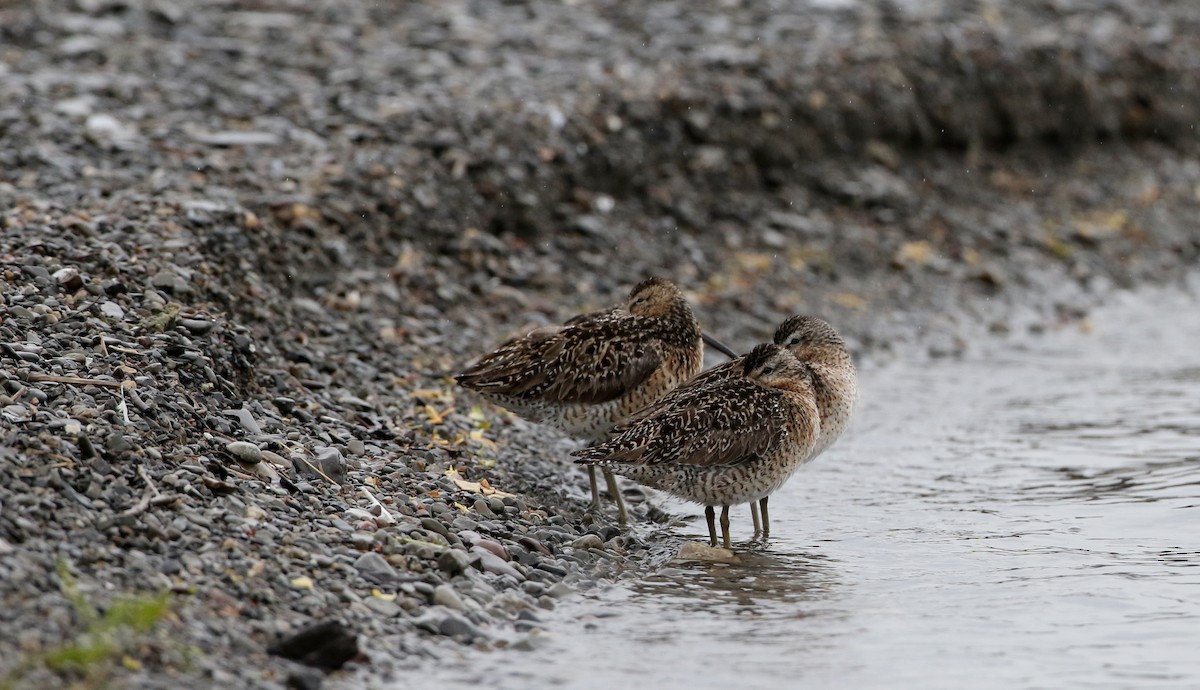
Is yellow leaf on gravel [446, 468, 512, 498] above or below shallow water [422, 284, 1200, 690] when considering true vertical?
above

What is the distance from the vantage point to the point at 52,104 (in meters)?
9.61

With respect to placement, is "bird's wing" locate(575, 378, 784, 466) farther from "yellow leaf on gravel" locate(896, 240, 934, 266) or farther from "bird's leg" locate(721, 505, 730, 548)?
"yellow leaf on gravel" locate(896, 240, 934, 266)

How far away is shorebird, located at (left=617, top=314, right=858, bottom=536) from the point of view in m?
7.31

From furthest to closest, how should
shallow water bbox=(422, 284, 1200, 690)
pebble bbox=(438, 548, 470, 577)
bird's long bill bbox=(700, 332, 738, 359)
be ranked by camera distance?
bird's long bill bbox=(700, 332, 738, 359), pebble bbox=(438, 548, 470, 577), shallow water bbox=(422, 284, 1200, 690)

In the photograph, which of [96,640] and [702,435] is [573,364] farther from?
[96,640]

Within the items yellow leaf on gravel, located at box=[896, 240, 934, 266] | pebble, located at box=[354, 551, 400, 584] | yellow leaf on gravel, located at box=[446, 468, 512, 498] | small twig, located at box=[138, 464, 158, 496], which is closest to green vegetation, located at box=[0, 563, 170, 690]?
small twig, located at box=[138, 464, 158, 496]

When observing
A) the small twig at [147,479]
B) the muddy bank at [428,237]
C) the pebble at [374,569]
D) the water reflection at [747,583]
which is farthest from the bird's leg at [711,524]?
the small twig at [147,479]

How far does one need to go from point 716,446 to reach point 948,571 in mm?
1099

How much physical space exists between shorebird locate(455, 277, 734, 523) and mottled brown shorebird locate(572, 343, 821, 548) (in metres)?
0.34

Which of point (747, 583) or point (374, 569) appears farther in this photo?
point (747, 583)

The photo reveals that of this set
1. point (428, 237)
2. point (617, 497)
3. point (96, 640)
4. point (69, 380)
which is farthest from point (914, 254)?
point (96, 640)

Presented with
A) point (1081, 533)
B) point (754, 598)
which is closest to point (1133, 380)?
point (1081, 533)

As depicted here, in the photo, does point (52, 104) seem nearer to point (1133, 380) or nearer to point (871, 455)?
point (871, 455)

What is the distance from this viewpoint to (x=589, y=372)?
7.36 metres
